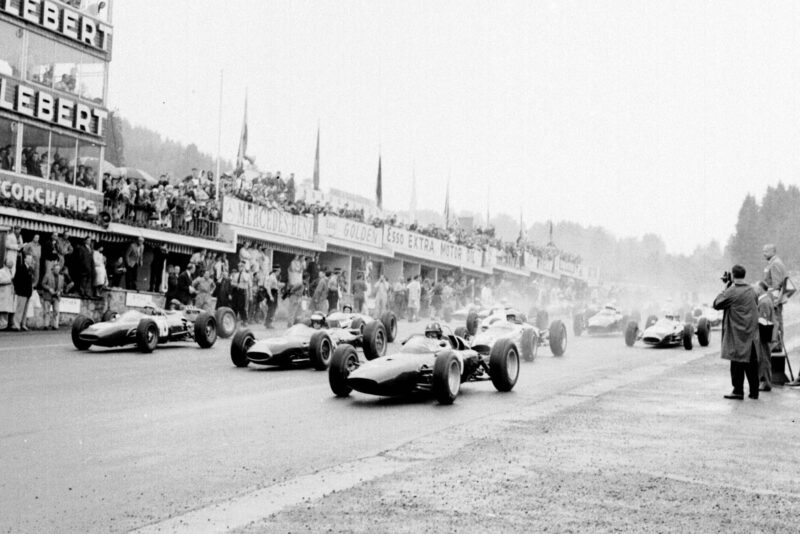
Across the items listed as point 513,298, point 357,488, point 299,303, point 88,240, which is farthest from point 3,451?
point 513,298

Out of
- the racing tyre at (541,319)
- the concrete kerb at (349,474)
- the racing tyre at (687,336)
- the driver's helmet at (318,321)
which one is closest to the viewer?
the concrete kerb at (349,474)

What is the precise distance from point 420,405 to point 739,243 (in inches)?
5689

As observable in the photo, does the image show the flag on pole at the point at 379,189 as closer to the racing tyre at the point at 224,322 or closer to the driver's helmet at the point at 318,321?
the racing tyre at the point at 224,322

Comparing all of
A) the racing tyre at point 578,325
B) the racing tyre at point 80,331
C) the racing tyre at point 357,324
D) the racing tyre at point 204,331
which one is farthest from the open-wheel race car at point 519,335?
the racing tyre at point 578,325

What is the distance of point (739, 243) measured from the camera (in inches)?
5694

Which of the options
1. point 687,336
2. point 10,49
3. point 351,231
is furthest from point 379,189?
point 687,336

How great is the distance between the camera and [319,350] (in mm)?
15203

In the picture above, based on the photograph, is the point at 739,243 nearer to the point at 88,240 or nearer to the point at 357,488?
the point at 88,240

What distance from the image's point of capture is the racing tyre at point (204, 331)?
60.6ft

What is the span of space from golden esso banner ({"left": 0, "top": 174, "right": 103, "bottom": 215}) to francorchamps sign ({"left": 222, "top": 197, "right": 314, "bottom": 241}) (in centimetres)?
585

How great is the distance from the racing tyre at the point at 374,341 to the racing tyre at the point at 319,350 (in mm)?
1239

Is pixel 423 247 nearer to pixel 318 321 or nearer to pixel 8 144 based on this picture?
pixel 8 144

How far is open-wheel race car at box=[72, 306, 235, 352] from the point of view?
666 inches

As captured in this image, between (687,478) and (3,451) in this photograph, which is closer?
(687,478)
